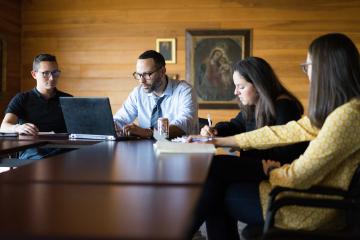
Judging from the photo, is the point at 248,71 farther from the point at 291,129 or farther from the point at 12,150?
the point at 12,150

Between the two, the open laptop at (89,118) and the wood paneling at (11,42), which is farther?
the wood paneling at (11,42)

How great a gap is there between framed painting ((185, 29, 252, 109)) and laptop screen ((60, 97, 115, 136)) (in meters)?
2.61

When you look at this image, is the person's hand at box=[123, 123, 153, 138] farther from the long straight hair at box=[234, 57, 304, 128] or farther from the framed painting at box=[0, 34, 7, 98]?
the framed painting at box=[0, 34, 7, 98]

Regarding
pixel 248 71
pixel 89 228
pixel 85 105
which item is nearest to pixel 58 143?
pixel 85 105

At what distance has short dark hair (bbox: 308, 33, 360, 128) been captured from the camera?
143 cm

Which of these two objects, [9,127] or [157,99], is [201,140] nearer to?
[157,99]

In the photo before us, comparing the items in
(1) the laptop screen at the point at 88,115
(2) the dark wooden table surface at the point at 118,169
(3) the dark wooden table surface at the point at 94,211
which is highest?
(1) the laptop screen at the point at 88,115

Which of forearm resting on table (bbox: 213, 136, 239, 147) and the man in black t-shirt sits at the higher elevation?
the man in black t-shirt

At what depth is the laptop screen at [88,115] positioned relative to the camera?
2311mm

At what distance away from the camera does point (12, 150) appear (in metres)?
1.99

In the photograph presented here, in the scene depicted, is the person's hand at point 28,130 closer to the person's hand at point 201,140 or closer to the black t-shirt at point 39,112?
the black t-shirt at point 39,112

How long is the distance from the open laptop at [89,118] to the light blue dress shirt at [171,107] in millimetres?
464

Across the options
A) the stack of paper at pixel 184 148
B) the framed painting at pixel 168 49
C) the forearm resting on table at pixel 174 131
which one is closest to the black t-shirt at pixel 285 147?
the stack of paper at pixel 184 148

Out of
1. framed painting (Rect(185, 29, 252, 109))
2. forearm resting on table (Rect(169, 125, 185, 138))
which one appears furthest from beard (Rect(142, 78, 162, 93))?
framed painting (Rect(185, 29, 252, 109))
